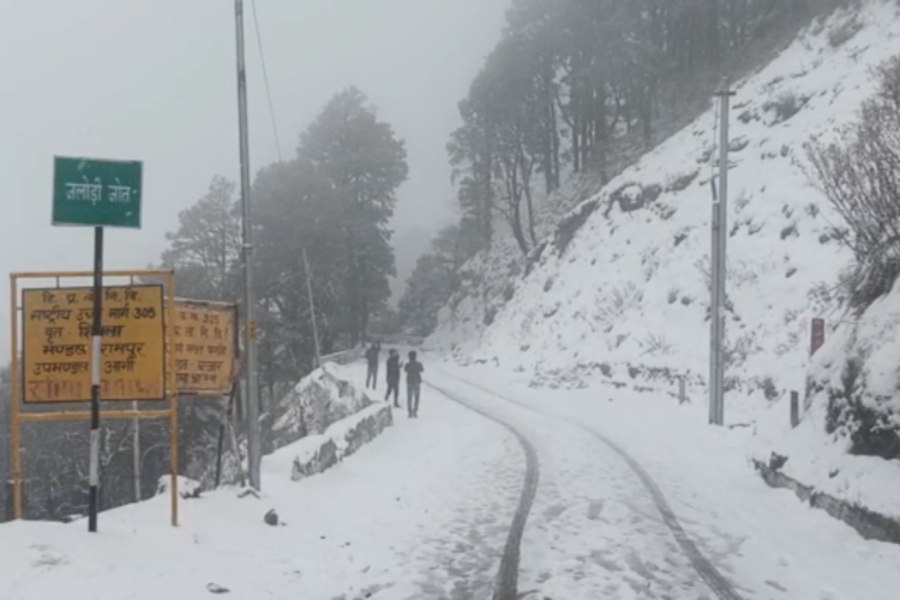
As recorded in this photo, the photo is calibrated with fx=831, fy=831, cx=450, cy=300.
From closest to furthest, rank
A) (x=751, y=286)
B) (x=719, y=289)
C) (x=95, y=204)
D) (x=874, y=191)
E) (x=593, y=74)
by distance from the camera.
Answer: (x=95, y=204) → (x=874, y=191) → (x=719, y=289) → (x=751, y=286) → (x=593, y=74)

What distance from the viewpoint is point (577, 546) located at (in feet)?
28.9

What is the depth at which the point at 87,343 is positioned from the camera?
8.97m

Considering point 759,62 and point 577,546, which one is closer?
point 577,546

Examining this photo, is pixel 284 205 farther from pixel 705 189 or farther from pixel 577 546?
pixel 577 546

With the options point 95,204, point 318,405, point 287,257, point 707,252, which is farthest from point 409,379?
point 287,257

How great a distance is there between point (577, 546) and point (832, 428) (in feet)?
14.2

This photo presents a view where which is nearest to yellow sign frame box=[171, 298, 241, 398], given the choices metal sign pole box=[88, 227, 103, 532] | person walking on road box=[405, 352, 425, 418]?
metal sign pole box=[88, 227, 103, 532]

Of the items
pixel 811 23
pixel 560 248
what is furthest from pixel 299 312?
pixel 811 23

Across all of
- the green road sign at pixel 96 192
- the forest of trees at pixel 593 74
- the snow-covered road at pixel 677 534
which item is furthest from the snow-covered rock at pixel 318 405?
the forest of trees at pixel 593 74

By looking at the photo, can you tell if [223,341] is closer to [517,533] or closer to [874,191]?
[517,533]

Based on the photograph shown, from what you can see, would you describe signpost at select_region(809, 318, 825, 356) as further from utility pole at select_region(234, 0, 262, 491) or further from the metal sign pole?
the metal sign pole

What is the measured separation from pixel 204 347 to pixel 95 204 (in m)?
3.36

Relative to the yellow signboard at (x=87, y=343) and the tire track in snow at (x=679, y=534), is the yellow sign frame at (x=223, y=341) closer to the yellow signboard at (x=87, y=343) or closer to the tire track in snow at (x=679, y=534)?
the yellow signboard at (x=87, y=343)

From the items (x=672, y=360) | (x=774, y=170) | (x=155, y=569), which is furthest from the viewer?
(x=774, y=170)
